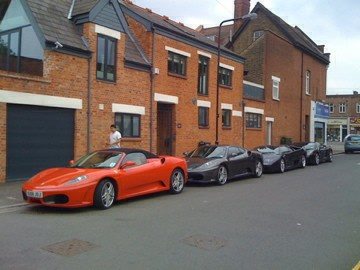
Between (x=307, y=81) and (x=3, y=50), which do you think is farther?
(x=307, y=81)

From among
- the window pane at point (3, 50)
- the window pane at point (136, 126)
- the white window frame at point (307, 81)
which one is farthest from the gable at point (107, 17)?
the white window frame at point (307, 81)

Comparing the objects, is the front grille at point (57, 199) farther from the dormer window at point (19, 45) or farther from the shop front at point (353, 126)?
the shop front at point (353, 126)

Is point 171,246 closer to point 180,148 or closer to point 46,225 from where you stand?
point 46,225

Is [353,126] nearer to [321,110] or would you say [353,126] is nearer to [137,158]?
[321,110]

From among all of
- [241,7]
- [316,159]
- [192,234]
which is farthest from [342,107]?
[192,234]

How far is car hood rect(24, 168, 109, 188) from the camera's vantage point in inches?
370

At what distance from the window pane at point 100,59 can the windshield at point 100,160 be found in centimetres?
620

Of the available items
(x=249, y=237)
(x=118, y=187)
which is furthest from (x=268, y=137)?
(x=249, y=237)

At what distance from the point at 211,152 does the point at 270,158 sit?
424cm

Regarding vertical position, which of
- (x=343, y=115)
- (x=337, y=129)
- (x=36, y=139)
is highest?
(x=343, y=115)

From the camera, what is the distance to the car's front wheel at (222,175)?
47.0ft

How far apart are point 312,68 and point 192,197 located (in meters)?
30.0

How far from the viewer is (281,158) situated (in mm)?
19000

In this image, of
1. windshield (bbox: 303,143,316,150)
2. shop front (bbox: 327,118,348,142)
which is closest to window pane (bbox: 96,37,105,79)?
windshield (bbox: 303,143,316,150)
